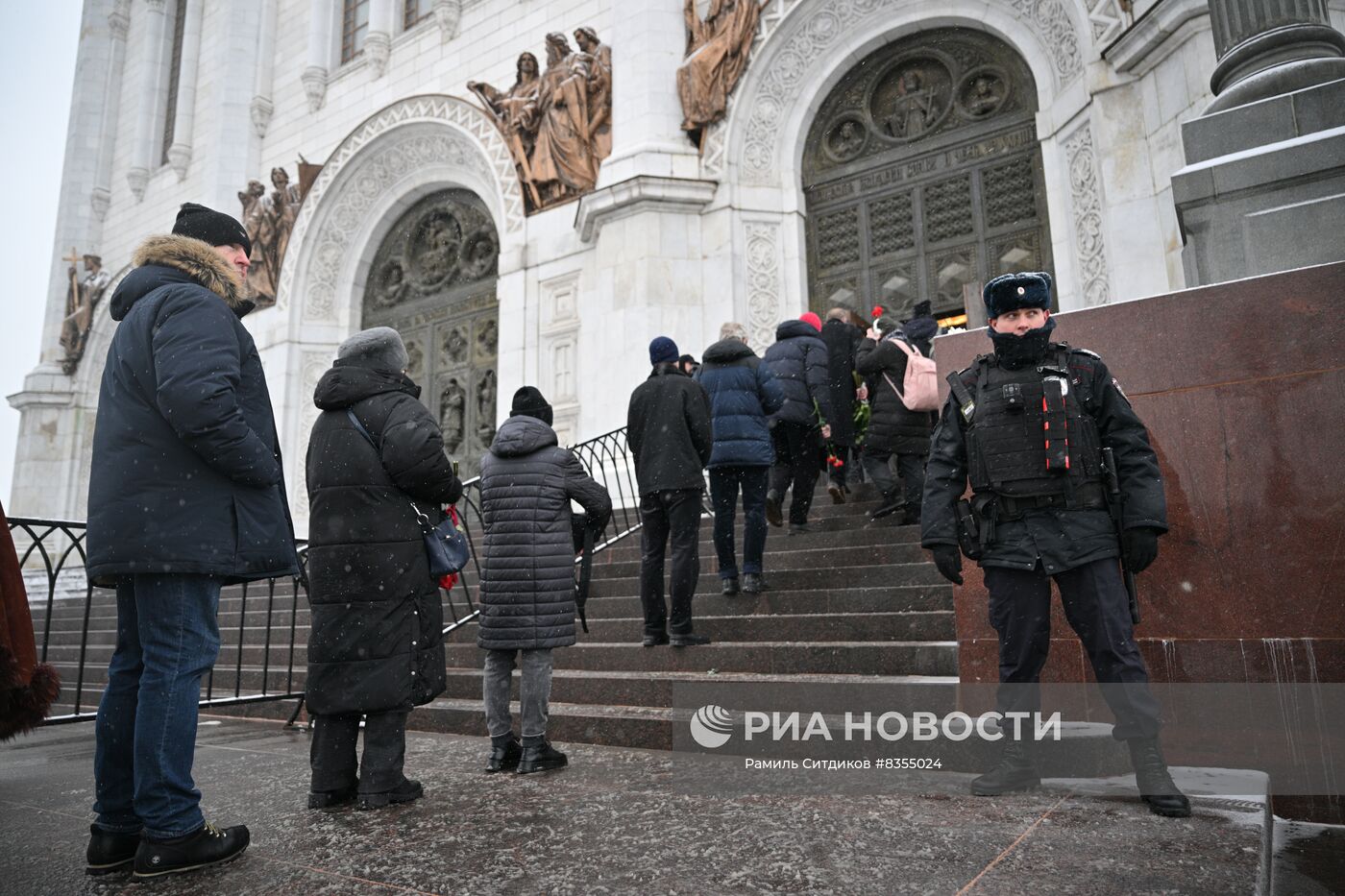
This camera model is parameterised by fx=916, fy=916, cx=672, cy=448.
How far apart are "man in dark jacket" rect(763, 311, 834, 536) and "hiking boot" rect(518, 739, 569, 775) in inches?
128

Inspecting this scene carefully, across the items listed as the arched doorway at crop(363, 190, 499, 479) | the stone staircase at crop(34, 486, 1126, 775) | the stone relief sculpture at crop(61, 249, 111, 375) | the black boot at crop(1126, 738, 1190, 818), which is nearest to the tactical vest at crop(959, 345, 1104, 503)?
the black boot at crop(1126, 738, 1190, 818)

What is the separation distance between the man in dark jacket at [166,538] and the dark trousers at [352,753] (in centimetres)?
63

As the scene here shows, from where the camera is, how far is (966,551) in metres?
3.36

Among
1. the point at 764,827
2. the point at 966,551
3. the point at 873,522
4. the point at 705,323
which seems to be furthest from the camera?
the point at 705,323

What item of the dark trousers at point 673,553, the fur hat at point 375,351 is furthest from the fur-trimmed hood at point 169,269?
the dark trousers at point 673,553

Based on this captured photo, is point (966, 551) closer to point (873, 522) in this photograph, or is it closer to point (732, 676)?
point (732, 676)

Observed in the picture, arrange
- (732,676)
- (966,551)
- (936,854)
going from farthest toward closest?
(732,676)
(966,551)
(936,854)

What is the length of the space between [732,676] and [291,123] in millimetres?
16465

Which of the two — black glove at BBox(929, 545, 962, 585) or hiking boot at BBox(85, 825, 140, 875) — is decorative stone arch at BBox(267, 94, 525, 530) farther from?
hiking boot at BBox(85, 825, 140, 875)

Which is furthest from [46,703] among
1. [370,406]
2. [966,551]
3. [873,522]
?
[873,522]

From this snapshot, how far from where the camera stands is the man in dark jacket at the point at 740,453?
5.91m

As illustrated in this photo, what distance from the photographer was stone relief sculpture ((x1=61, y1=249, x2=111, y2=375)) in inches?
780

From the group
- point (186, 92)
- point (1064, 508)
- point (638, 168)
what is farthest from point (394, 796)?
point (186, 92)

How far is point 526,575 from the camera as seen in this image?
4145 millimetres
